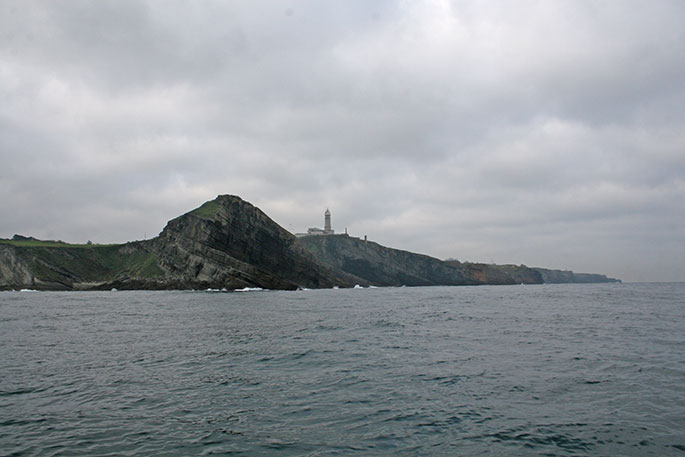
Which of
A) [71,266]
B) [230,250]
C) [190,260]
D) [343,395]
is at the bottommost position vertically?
[343,395]

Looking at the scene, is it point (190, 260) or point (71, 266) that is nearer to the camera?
point (190, 260)

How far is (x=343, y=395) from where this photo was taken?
1623 centimetres

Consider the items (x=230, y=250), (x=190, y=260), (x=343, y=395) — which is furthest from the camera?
(x=230, y=250)

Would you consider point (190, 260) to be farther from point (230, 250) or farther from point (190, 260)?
point (230, 250)

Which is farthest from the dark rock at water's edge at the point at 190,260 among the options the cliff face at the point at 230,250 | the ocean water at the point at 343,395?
the ocean water at the point at 343,395

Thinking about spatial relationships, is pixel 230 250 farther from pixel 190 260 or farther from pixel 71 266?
pixel 71 266

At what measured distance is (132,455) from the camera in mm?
10672

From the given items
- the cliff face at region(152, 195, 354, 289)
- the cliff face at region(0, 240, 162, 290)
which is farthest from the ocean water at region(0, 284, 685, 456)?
the cliff face at region(0, 240, 162, 290)

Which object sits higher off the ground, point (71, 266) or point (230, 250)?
point (230, 250)

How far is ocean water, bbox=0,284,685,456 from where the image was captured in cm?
1156

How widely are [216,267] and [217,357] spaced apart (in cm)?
12232

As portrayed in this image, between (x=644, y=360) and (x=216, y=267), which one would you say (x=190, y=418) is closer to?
(x=644, y=360)

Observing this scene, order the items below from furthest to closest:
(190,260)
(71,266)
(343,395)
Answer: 1. (71,266)
2. (190,260)
3. (343,395)

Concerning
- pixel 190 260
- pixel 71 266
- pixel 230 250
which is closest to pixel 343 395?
pixel 190 260
